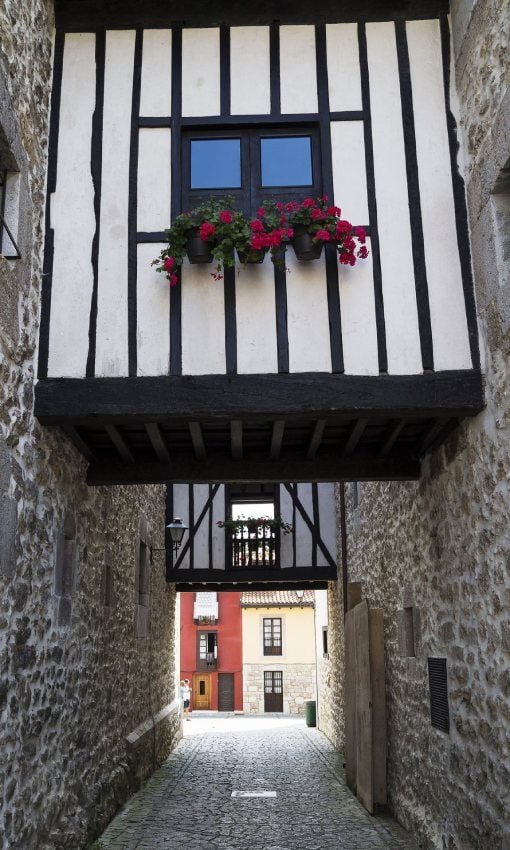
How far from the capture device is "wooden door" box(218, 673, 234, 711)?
84.6 ft

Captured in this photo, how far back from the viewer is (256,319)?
15.0 ft

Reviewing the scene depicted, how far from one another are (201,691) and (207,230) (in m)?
23.7

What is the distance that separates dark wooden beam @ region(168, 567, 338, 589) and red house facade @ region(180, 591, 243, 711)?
559 inches

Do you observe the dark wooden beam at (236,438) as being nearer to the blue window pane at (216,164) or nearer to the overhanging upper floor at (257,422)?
the overhanging upper floor at (257,422)

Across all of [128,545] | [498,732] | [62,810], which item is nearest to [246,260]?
[498,732]

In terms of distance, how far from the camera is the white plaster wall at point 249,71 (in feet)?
16.3

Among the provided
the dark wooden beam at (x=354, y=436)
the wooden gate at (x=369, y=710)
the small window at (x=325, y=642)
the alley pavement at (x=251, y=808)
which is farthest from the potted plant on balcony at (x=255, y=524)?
the dark wooden beam at (x=354, y=436)

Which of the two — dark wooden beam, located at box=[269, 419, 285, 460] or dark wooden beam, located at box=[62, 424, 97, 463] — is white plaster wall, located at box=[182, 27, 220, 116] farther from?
dark wooden beam, located at box=[62, 424, 97, 463]

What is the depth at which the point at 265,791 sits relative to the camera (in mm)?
7918

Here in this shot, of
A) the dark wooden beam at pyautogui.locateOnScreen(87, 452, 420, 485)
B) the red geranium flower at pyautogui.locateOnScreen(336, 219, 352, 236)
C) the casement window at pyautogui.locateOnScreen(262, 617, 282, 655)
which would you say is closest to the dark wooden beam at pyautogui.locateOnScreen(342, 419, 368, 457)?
the dark wooden beam at pyautogui.locateOnScreen(87, 452, 420, 485)

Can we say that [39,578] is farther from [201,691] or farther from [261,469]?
[201,691]

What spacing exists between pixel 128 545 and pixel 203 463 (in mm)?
2450

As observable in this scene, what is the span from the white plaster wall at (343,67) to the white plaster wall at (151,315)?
146 cm

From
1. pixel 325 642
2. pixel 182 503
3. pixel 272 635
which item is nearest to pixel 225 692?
pixel 272 635
